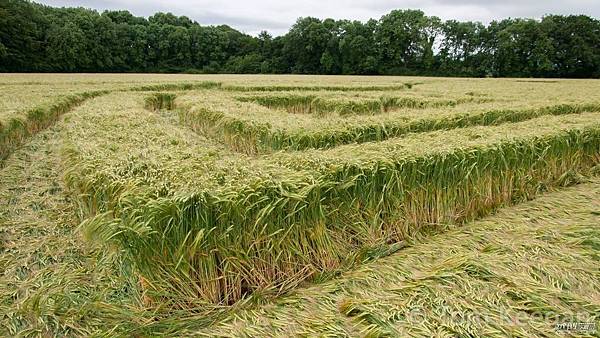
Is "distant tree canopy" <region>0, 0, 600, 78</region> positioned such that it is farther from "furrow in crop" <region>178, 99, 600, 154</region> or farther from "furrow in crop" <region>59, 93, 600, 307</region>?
"furrow in crop" <region>59, 93, 600, 307</region>

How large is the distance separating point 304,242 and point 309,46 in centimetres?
5156

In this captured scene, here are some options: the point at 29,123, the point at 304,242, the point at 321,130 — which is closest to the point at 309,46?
the point at 29,123

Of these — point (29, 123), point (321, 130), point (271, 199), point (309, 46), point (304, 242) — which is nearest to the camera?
point (271, 199)

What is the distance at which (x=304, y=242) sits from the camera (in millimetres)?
2527

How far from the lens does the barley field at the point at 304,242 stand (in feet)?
6.57

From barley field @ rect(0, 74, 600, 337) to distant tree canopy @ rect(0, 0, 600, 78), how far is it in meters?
44.4

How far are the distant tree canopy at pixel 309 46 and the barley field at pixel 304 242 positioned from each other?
4436 centimetres

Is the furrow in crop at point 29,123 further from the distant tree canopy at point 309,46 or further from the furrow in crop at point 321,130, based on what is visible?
the distant tree canopy at point 309,46

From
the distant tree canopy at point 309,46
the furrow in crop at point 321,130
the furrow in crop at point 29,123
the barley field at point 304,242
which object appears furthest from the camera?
the distant tree canopy at point 309,46

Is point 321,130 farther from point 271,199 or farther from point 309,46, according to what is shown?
point 309,46

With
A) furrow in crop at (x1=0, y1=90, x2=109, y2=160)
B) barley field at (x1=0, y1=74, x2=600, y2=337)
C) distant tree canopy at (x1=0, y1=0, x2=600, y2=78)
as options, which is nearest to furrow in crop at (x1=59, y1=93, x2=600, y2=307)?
barley field at (x1=0, y1=74, x2=600, y2=337)

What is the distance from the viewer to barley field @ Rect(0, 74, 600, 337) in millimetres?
2002

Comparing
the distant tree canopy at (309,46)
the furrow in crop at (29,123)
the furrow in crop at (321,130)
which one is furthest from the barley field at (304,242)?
the distant tree canopy at (309,46)

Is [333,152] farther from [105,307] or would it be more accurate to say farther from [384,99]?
[384,99]
